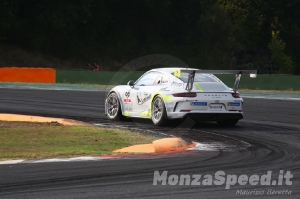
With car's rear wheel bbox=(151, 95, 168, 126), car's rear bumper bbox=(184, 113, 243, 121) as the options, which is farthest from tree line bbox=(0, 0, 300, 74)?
car's rear bumper bbox=(184, 113, 243, 121)

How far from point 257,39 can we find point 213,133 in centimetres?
5759

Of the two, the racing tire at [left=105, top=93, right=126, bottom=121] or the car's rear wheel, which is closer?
the car's rear wheel

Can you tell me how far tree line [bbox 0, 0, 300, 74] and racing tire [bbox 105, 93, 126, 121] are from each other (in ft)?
127

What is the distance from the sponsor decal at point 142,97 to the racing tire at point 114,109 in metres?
0.82

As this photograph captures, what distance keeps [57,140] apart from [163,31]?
55878 millimetres

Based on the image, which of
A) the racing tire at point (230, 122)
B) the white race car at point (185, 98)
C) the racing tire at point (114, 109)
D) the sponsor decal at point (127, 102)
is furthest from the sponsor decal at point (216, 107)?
the racing tire at point (114, 109)

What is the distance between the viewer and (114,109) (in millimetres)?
17359

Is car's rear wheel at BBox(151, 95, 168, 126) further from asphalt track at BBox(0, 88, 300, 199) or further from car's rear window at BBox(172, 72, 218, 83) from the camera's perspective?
car's rear window at BBox(172, 72, 218, 83)

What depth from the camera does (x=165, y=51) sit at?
65250 millimetres

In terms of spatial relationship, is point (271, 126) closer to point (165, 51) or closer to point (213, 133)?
point (213, 133)

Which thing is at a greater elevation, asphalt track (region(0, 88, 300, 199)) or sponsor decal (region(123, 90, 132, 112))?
sponsor decal (region(123, 90, 132, 112))

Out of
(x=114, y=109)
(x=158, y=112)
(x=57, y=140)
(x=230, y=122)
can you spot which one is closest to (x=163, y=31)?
(x=114, y=109)

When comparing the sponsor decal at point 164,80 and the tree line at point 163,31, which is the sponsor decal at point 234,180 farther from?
the tree line at point 163,31

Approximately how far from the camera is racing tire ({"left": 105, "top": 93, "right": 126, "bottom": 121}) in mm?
17188
